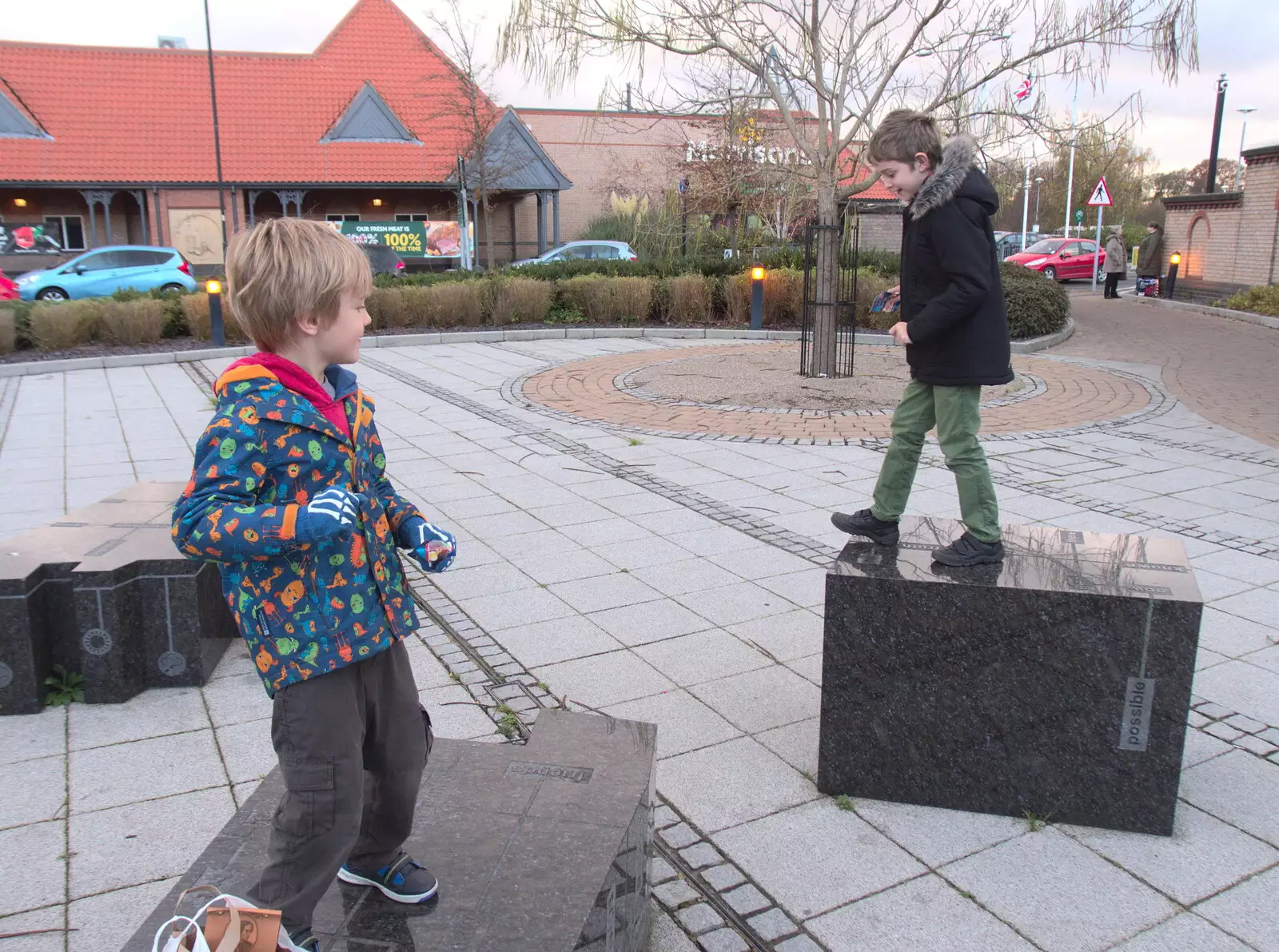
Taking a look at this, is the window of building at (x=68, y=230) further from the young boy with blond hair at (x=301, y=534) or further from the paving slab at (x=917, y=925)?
the paving slab at (x=917, y=925)

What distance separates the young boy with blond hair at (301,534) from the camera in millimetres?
1883

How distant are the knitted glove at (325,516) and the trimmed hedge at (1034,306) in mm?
13886

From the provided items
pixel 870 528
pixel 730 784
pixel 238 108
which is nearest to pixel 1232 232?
pixel 870 528

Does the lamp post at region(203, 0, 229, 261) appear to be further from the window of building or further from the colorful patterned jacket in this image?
the colorful patterned jacket

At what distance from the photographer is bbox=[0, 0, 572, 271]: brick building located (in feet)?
95.3

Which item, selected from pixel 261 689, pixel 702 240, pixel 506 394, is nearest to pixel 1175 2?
pixel 506 394

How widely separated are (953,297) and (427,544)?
194 centimetres

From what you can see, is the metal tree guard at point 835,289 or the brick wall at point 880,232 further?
the brick wall at point 880,232

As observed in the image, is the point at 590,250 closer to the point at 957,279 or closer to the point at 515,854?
the point at 957,279

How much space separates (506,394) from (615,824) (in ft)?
27.9

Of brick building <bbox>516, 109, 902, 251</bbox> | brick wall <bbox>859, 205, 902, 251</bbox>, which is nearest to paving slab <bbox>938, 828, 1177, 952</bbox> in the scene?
brick building <bbox>516, 109, 902, 251</bbox>

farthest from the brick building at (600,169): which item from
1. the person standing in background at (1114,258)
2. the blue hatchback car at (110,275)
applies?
the blue hatchback car at (110,275)

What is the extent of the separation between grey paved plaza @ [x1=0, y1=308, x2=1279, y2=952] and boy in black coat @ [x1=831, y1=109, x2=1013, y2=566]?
0.90m

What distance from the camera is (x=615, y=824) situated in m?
2.33
